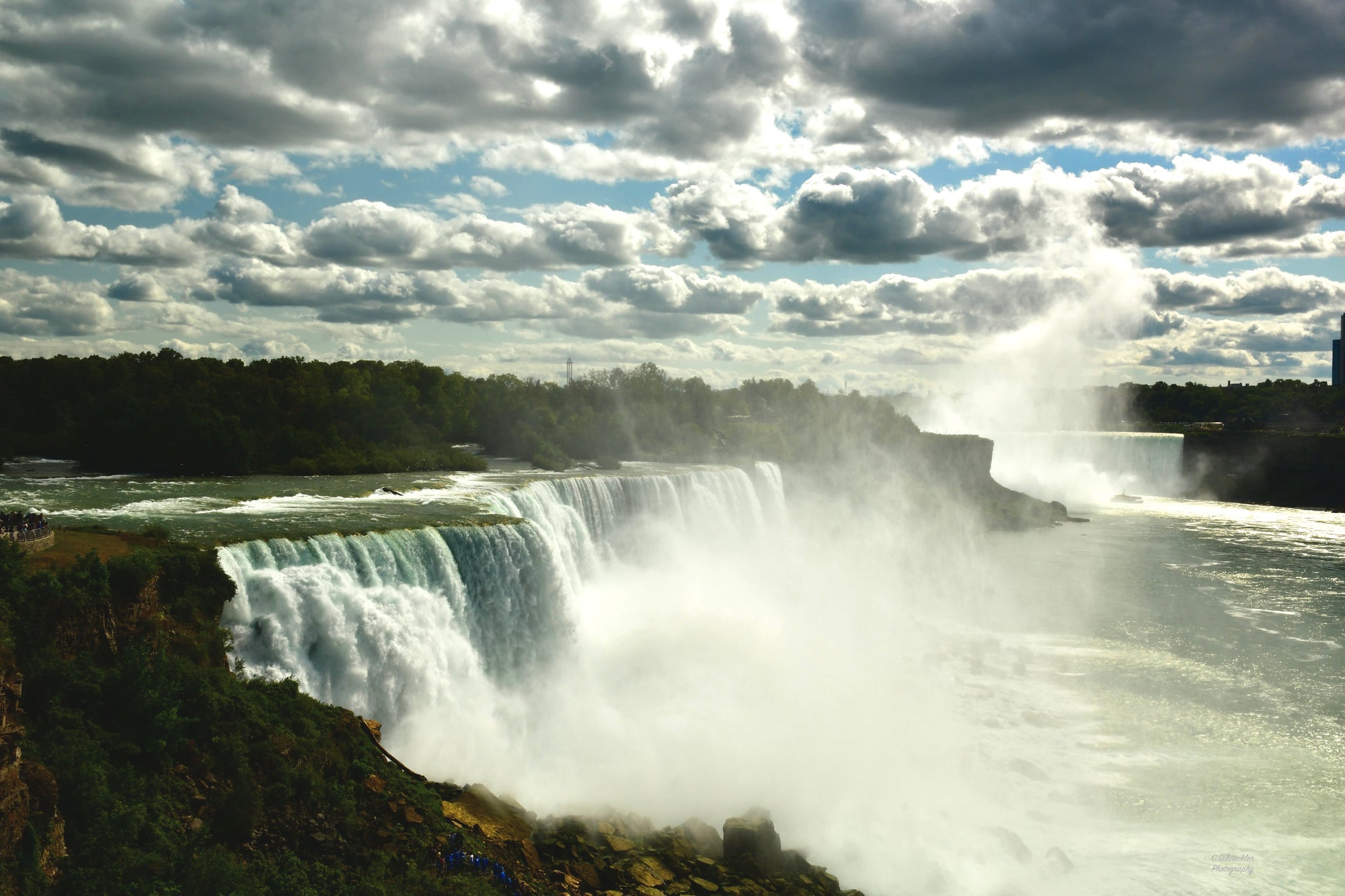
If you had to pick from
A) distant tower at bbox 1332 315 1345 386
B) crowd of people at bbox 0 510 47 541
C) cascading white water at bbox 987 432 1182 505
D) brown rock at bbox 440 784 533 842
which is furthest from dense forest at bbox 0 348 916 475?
distant tower at bbox 1332 315 1345 386

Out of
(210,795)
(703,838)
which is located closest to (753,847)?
(703,838)

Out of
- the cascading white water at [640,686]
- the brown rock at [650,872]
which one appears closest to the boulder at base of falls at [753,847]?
the brown rock at [650,872]

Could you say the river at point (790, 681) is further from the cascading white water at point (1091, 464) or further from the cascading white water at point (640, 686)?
the cascading white water at point (1091, 464)

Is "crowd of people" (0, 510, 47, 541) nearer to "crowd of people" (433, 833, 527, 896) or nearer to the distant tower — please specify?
"crowd of people" (433, 833, 527, 896)

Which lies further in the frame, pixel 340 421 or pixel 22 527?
pixel 340 421

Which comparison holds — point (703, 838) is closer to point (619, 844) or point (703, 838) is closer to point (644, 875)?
point (619, 844)
